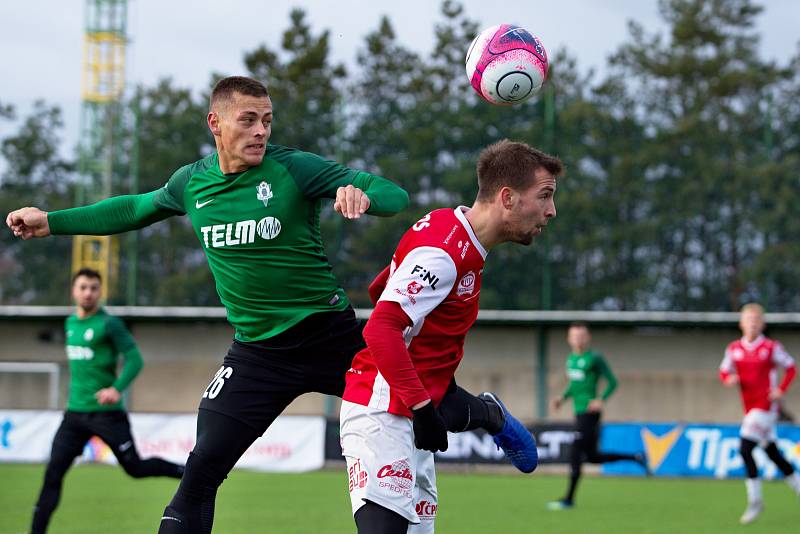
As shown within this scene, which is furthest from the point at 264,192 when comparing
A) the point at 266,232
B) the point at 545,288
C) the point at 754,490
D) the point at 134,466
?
the point at 545,288

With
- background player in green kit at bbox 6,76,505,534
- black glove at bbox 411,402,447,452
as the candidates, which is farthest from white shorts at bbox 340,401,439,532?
background player in green kit at bbox 6,76,505,534

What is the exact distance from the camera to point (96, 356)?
982 cm

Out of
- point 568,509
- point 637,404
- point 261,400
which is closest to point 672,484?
point 568,509

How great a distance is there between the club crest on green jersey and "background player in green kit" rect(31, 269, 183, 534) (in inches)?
171

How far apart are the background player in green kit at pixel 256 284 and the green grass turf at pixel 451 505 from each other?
4758mm

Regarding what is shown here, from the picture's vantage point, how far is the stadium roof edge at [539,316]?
26.5 metres

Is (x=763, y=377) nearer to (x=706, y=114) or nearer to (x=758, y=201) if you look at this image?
(x=758, y=201)

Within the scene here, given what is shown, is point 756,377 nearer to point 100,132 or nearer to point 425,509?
point 425,509

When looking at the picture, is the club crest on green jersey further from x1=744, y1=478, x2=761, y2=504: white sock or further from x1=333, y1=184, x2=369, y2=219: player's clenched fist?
x1=744, y1=478, x2=761, y2=504: white sock

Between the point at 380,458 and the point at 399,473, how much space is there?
0.10 meters

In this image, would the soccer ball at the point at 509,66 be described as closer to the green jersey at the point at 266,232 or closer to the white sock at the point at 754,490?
the green jersey at the point at 266,232

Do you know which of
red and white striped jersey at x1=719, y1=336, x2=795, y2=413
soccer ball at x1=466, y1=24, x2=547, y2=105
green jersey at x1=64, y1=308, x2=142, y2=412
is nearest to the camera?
soccer ball at x1=466, y1=24, x2=547, y2=105

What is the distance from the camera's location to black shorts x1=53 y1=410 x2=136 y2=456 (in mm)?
9508

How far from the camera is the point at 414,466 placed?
489cm
